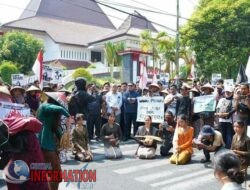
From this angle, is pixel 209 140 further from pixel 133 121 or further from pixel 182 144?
pixel 133 121

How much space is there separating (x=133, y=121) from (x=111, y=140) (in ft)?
9.59

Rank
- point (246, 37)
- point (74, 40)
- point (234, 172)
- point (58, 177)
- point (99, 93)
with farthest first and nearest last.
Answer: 1. point (74, 40)
2. point (246, 37)
3. point (99, 93)
4. point (58, 177)
5. point (234, 172)

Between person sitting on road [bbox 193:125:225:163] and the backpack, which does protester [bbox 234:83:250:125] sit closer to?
person sitting on road [bbox 193:125:225:163]

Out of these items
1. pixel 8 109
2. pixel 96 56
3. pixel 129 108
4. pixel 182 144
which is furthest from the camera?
pixel 96 56

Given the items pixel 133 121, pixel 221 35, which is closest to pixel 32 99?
pixel 133 121

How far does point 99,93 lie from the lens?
13.2m

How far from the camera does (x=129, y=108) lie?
13.0 m

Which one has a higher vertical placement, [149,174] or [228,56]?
[228,56]

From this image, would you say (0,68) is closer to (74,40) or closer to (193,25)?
(193,25)

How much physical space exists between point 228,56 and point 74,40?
3301 cm

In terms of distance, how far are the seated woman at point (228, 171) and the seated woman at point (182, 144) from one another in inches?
244

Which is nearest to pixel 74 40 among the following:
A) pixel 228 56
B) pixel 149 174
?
pixel 228 56

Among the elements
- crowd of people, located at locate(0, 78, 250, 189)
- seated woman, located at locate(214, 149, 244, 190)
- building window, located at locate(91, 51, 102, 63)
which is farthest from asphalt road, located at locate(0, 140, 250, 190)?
building window, located at locate(91, 51, 102, 63)

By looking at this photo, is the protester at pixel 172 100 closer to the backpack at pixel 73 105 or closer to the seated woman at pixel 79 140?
the backpack at pixel 73 105
